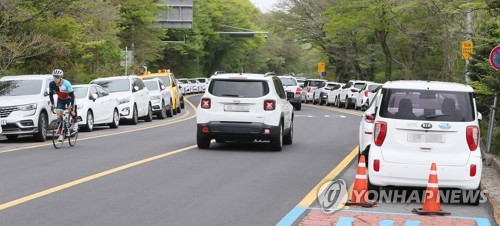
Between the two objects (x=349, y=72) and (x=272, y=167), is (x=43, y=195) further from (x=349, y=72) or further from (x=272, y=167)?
(x=349, y=72)

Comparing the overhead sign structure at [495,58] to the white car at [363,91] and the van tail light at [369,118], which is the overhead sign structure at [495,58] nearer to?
the van tail light at [369,118]

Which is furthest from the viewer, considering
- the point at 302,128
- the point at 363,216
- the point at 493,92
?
the point at 302,128

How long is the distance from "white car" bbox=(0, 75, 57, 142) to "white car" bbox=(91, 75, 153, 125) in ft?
22.6

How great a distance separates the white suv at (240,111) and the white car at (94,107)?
767cm

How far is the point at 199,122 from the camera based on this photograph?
57.9ft

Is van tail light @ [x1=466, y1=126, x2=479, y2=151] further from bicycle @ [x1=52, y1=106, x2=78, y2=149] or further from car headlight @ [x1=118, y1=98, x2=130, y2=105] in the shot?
car headlight @ [x1=118, y1=98, x2=130, y2=105]

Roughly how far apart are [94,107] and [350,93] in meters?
23.0

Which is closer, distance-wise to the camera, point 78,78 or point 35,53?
point 35,53

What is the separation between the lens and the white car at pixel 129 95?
2925 centimetres

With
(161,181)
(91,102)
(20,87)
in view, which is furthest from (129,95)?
(161,181)

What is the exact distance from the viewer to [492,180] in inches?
516

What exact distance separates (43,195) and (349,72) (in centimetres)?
6447

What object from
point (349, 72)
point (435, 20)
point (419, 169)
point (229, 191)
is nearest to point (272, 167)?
point (229, 191)

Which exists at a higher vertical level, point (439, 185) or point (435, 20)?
point (435, 20)
